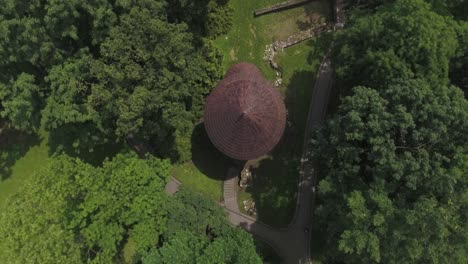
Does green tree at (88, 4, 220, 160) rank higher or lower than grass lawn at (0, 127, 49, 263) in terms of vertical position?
higher

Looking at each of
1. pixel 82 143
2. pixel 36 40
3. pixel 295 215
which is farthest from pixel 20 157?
pixel 295 215

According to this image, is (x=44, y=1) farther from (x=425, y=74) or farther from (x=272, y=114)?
(x=425, y=74)

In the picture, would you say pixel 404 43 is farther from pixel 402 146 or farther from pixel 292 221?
pixel 292 221

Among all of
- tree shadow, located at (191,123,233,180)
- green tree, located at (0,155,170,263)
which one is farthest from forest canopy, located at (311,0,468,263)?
green tree, located at (0,155,170,263)

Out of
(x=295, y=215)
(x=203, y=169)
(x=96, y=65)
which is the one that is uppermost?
(x=96, y=65)

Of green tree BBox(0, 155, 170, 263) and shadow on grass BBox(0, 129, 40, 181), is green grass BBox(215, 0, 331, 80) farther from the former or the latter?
shadow on grass BBox(0, 129, 40, 181)

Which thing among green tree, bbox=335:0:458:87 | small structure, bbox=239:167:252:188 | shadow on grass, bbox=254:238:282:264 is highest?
green tree, bbox=335:0:458:87
